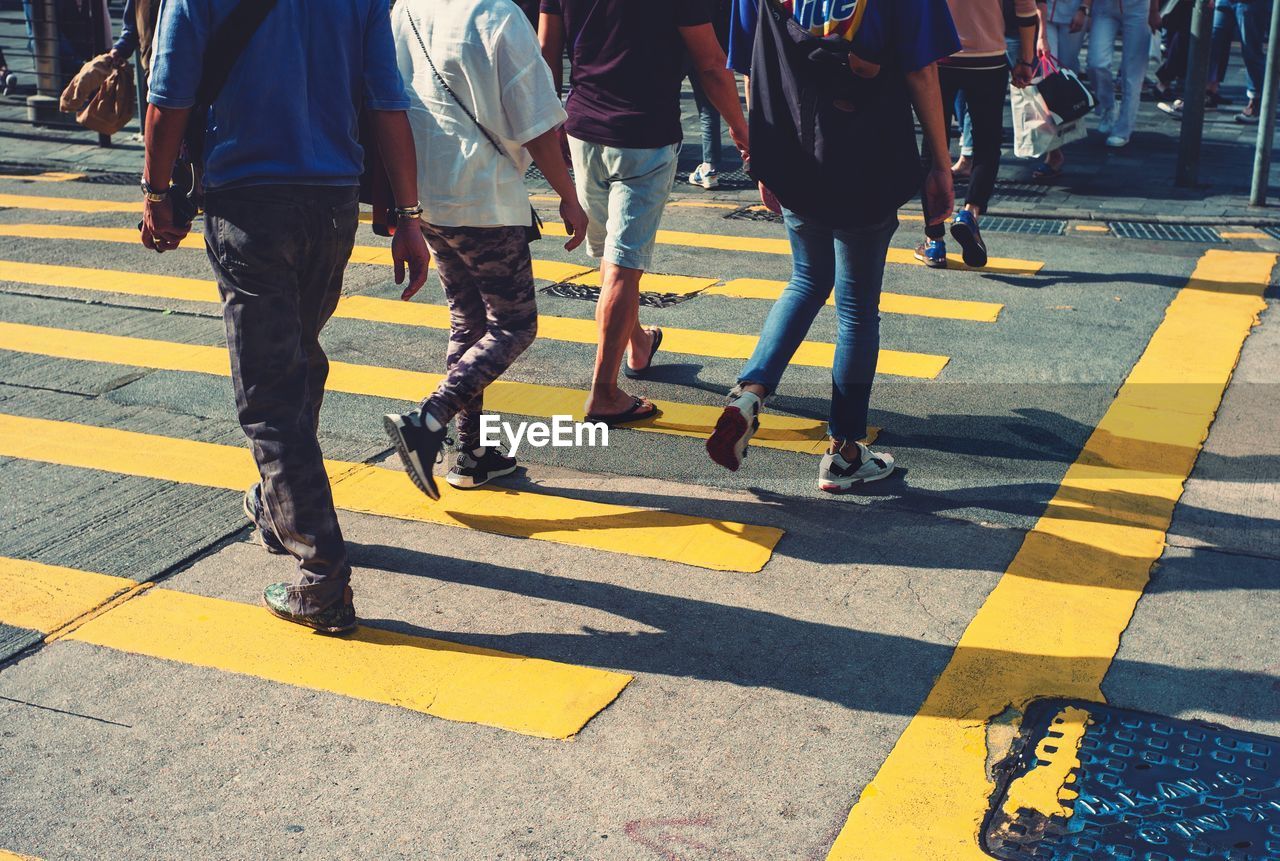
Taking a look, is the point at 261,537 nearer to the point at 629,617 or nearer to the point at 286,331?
the point at 286,331

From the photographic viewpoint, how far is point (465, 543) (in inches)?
195

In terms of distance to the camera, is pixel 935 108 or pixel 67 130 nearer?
pixel 935 108

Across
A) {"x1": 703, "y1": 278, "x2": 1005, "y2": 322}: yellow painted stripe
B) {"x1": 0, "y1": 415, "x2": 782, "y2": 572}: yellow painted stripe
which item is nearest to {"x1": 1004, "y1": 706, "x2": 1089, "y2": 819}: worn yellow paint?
{"x1": 0, "y1": 415, "x2": 782, "y2": 572}: yellow painted stripe

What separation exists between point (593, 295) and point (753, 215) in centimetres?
218

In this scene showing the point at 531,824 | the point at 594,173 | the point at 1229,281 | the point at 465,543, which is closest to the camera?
the point at 531,824

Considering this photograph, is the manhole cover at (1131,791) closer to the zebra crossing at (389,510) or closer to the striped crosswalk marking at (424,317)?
the zebra crossing at (389,510)

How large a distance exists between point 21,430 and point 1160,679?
176 inches

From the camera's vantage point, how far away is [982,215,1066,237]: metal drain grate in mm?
9180

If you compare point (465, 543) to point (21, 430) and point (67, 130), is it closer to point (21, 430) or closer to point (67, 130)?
point (21, 430)

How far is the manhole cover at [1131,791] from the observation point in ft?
10.8

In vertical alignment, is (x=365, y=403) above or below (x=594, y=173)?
below

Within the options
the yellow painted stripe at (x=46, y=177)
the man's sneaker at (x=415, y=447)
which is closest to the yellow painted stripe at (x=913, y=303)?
the man's sneaker at (x=415, y=447)

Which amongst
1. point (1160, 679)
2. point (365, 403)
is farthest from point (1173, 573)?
point (365, 403)

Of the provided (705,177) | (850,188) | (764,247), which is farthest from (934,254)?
(850,188)
